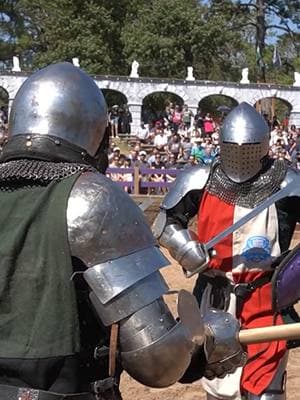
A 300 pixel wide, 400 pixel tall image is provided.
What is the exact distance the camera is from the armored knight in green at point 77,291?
6.11 ft

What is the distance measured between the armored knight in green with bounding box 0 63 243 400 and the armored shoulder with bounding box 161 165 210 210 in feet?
6.35

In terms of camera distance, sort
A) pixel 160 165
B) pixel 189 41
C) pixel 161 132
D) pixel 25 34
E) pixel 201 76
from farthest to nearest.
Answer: pixel 25 34 → pixel 201 76 → pixel 189 41 → pixel 161 132 → pixel 160 165

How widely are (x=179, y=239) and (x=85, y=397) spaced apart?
1.88m

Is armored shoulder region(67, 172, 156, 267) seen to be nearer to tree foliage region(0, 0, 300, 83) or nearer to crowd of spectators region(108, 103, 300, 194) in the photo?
crowd of spectators region(108, 103, 300, 194)

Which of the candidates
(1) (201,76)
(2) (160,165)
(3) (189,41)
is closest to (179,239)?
(2) (160,165)

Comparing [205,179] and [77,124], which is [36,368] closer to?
[77,124]

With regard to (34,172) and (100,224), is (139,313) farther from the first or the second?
(34,172)

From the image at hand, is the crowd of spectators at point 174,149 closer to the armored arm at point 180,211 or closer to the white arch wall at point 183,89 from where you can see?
the white arch wall at point 183,89

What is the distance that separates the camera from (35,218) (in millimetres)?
1920

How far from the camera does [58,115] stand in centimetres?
203

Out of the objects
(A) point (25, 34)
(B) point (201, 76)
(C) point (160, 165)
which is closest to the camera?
(C) point (160, 165)

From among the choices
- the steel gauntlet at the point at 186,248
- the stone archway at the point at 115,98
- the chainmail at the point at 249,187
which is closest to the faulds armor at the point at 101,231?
the steel gauntlet at the point at 186,248

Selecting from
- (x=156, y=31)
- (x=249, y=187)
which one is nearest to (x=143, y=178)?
(x=249, y=187)

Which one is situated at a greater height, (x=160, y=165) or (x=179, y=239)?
(x=179, y=239)
